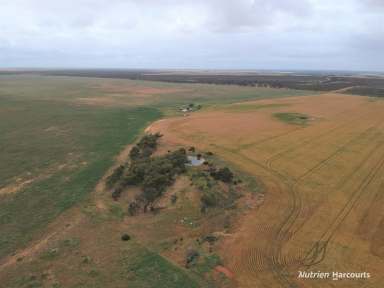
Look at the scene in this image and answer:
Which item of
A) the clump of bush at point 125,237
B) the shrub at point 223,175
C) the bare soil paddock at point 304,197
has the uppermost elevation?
the shrub at point 223,175

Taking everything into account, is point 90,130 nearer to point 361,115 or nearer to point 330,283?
point 330,283

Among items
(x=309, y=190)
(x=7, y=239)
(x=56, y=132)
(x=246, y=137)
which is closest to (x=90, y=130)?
(x=56, y=132)

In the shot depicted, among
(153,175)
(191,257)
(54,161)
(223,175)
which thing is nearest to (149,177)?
(153,175)

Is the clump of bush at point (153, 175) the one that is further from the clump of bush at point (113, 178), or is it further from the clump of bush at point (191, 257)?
the clump of bush at point (191, 257)

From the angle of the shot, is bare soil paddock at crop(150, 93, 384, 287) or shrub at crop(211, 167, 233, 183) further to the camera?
shrub at crop(211, 167, 233, 183)

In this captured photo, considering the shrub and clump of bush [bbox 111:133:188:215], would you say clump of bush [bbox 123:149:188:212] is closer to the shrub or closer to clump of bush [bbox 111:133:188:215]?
clump of bush [bbox 111:133:188:215]

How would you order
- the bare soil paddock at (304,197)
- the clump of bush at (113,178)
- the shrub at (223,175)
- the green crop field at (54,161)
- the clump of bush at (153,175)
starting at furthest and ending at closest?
the clump of bush at (113,178) → the shrub at (223,175) → the clump of bush at (153,175) → the green crop field at (54,161) → the bare soil paddock at (304,197)

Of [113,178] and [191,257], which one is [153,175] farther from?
[191,257]

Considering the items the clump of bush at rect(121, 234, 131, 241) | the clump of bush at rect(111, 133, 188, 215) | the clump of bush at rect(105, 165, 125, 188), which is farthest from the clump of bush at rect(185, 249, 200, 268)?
the clump of bush at rect(105, 165, 125, 188)

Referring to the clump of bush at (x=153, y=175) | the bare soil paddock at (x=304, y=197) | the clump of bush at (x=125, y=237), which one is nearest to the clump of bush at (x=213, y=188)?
the clump of bush at (x=153, y=175)
